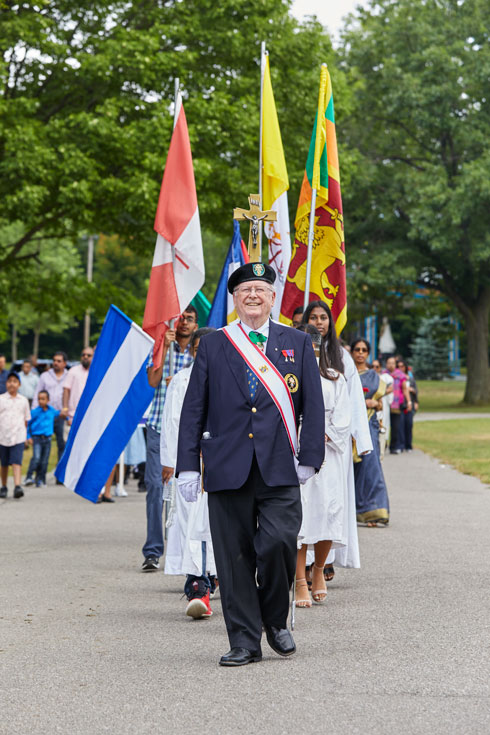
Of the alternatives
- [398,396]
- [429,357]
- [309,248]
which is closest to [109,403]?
[309,248]

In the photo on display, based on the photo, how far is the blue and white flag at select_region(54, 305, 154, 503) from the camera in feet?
34.7

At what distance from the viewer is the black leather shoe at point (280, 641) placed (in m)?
5.92

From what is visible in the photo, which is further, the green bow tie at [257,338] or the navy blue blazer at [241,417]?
the green bow tie at [257,338]

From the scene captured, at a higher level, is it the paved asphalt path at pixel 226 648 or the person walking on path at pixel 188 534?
the person walking on path at pixel 188 534

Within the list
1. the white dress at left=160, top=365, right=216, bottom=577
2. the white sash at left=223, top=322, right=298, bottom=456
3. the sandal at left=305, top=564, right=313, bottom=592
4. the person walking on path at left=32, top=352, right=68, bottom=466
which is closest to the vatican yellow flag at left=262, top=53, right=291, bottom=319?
the white dress at left=160, top=365, right=216, bottom=577

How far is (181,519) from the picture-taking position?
26.5 ft

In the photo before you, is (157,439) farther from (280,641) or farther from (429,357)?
(429,357)

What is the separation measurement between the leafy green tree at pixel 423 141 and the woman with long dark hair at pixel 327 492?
3142cm

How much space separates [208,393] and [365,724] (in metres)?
1.94

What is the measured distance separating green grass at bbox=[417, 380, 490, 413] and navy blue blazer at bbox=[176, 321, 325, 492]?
35692 mm

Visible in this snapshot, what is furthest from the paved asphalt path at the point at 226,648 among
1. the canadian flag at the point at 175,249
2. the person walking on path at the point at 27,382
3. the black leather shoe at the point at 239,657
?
the person walking on path at the point at 27,382

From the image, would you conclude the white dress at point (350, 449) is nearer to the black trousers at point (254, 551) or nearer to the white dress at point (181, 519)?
the white dress at point (181, 519)

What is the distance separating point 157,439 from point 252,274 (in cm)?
364

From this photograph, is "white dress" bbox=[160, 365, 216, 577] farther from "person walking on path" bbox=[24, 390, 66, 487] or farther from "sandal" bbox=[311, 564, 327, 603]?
"person walking on path" bbox=[24, 390, 66, 487]
